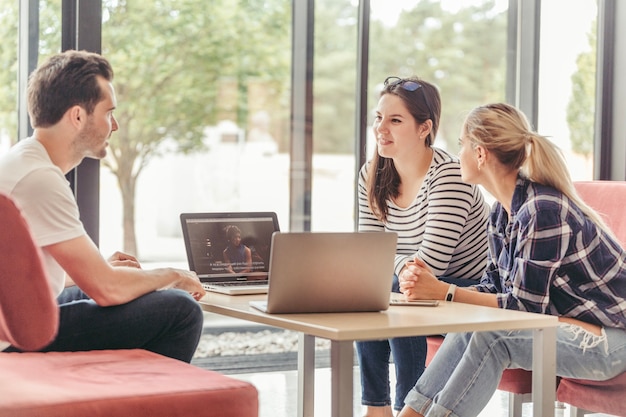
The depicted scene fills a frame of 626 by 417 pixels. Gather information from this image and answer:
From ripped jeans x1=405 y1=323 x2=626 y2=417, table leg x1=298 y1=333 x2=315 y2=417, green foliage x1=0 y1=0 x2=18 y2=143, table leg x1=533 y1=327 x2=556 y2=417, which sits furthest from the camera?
green foliage x1=0 y1=0 x2=18 y2=143

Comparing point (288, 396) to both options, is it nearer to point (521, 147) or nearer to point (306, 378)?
point (306, 378)

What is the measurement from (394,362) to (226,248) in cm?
72

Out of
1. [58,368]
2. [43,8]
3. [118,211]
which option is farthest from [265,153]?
[58,368]

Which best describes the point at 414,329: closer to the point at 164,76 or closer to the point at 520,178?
the point at 520,178

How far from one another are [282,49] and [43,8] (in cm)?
109

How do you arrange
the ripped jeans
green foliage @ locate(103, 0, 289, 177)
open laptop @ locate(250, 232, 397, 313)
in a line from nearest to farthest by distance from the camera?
open laptop @ locate(250, 232, 397, 313) < the ripped jeans < green foliage @ locate(103, 0, 289, 177)

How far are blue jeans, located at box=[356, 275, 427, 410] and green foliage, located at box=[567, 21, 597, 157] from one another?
2057mm

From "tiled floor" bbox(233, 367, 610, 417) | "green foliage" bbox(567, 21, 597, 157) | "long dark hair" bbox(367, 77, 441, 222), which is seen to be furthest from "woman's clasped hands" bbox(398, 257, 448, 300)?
"green foliage" bbox(567, 21, 597, 157)

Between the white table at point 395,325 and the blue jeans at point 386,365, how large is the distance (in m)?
0.53

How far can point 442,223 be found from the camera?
9.54 ft

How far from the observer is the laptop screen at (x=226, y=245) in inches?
101

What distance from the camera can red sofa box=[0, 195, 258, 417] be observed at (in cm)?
175

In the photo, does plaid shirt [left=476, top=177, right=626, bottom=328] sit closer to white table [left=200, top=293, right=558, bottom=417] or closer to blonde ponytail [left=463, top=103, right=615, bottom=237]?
blonde ponytail [left=463, top=103, right=615, bottom=237]

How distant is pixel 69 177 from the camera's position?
344cm
